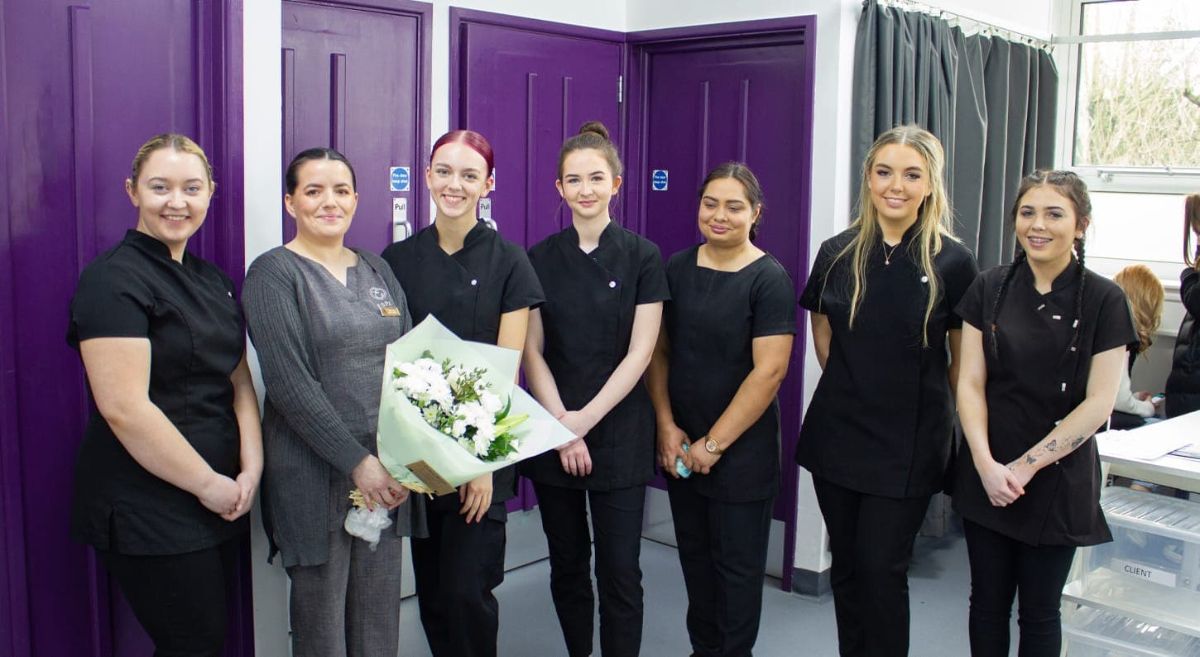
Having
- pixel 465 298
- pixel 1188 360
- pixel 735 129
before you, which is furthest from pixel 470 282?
pixel 1188 360

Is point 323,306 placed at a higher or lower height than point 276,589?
higher

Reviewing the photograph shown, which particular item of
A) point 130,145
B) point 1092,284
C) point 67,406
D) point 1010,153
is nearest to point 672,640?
point 1092,284

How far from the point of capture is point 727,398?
2787mm

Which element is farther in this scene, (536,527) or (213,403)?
(536,527)

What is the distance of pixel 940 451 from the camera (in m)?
2.70

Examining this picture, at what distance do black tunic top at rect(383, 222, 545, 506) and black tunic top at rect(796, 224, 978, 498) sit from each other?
81 centimetres

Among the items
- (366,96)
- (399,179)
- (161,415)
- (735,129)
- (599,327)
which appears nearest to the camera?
(161,415)

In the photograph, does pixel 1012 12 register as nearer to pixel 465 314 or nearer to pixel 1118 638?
pixel 1118 638

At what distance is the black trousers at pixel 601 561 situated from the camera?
Answer: 2822 millimetres

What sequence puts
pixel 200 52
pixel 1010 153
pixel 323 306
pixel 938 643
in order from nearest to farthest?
1. pixel 323 306
2. pixel 200 52
3. pixel 938 643
4. pixel 1010 153

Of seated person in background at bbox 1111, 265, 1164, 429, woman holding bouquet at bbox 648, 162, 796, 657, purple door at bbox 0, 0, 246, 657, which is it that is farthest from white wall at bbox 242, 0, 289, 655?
seated person in background at bbox 1111, 265, 1164, 429

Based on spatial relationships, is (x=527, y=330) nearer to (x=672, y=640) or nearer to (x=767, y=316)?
(x=767, y=316)

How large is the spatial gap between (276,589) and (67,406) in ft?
2.36

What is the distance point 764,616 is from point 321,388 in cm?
200
